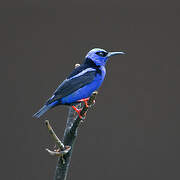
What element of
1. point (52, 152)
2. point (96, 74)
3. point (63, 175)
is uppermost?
point (96, 74)

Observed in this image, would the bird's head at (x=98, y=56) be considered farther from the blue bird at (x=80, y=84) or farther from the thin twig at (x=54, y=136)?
the thin twig at (x=54, y=136)

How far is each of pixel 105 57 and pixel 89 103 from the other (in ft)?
1.95

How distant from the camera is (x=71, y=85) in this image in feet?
5.02

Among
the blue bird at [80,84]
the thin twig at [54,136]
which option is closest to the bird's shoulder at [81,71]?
the blue bird at [80,84]

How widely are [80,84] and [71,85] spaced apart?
6 cm

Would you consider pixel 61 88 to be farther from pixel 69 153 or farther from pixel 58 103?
pixel 69 153

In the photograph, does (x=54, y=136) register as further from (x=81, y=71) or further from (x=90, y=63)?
(x=90, y=63)

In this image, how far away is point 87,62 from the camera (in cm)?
173

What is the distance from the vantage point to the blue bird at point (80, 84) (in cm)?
150

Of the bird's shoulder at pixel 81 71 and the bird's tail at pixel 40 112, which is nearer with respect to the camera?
the bird's tail at pixel 40 112

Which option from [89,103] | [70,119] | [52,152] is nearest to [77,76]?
[70,119]

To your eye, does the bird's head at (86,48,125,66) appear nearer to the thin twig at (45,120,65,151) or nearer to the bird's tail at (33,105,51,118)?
the bird's tail at (33,105,51,118)

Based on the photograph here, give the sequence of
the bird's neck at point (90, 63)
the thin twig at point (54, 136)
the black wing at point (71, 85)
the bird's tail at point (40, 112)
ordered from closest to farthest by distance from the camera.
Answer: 1. the thin twig at point (54, 136)
2. the bird's tail at point (40, 112)
3. the black wing at point (71, 85)
4. the bird's neck at point (90, 63)

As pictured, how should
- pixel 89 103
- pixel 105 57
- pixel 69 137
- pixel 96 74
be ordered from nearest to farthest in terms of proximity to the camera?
pixel 89 103
pixel 69 137
pixel 96 74
pixel 105 57
